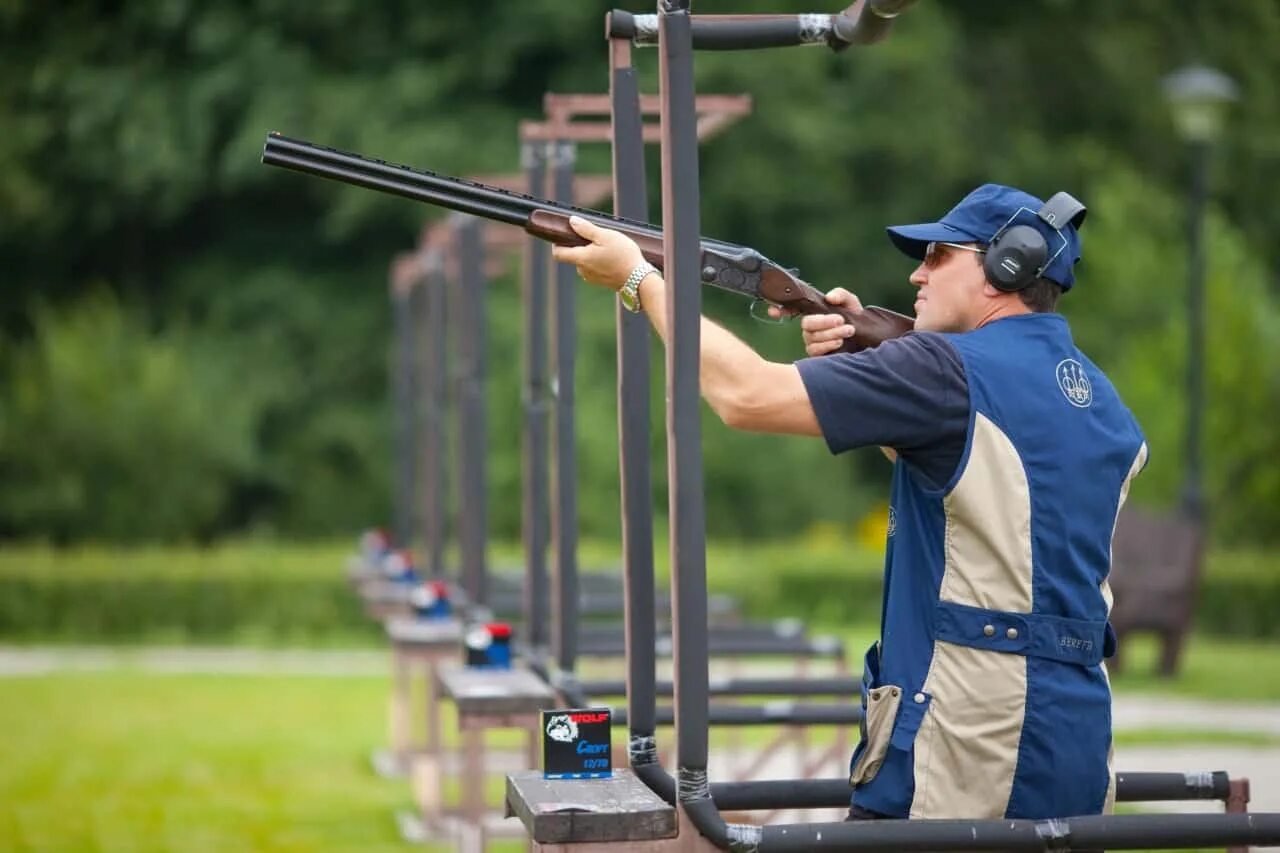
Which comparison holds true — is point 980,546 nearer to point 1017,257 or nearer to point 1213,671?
point 1017,257

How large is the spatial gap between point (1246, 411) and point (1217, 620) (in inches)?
127

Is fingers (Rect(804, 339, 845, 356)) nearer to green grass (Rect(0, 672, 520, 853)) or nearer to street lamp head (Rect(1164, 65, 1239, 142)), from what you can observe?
green grass (Rect(0, 672, 520, 853))

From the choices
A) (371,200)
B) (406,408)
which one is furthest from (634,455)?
(371,200)

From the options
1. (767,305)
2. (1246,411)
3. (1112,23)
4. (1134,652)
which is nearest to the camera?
(767,305)

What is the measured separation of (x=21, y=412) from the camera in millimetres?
25953

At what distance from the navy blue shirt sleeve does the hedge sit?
702 inches

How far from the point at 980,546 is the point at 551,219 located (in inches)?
46.7

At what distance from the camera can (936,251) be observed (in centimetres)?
430

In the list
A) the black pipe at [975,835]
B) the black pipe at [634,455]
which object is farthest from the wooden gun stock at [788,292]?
the black pipe at [975,835]

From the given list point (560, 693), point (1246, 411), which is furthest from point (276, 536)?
point (560, 693)

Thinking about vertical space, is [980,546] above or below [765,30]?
below

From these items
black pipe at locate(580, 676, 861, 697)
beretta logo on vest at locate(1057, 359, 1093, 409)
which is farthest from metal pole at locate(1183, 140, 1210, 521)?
beretta logo on vest at locate(1057, 359, 1093, 409)

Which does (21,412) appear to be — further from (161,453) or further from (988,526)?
(988,526)

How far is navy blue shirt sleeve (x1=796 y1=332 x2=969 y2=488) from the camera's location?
389 cm
